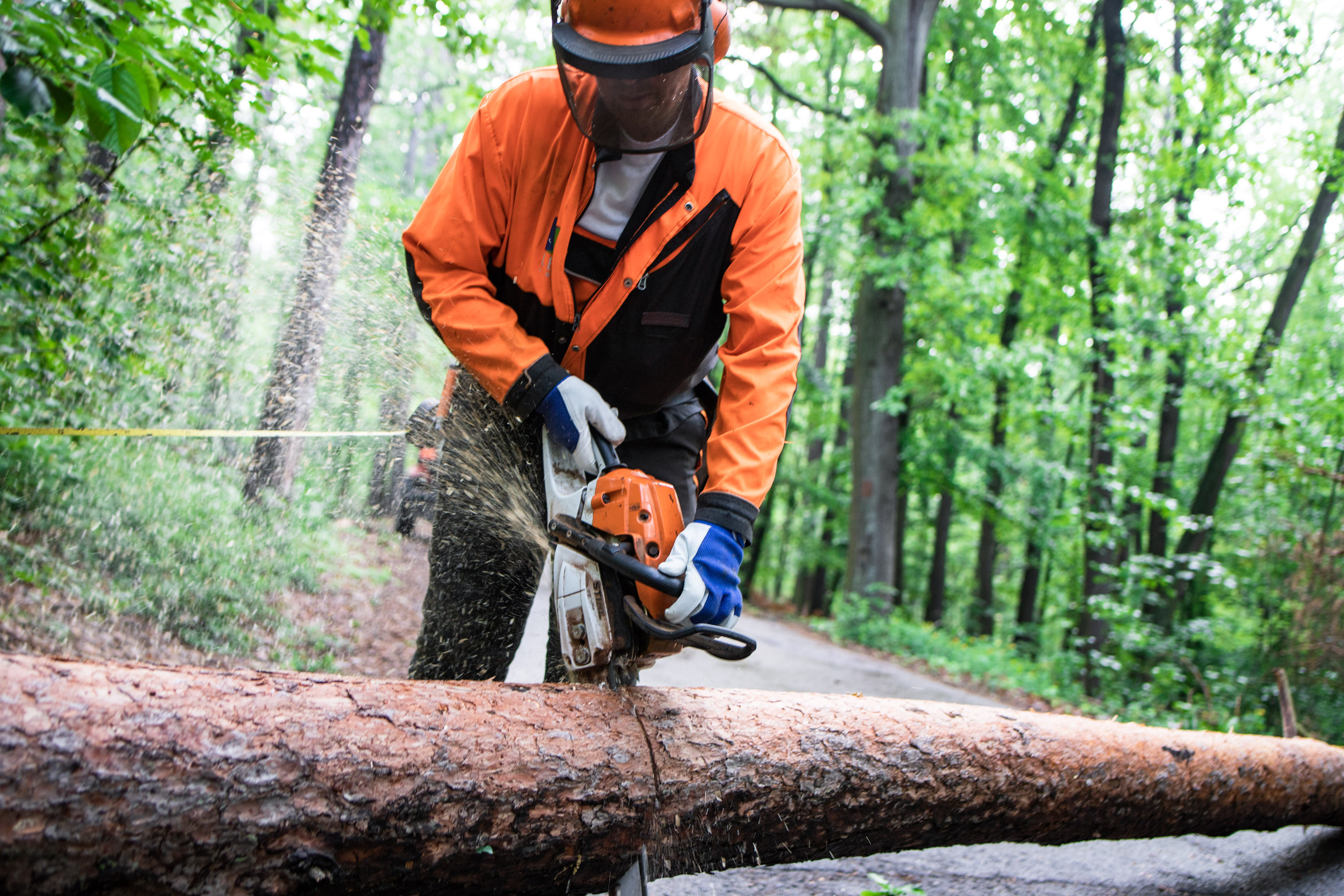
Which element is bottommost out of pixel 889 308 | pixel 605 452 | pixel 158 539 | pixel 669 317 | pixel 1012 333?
pixel 158 539

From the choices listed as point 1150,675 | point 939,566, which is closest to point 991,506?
point 939,566

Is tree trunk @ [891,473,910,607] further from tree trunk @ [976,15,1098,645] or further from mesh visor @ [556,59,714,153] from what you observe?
mesh visor @ [556,59,714,153]

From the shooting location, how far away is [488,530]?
7.82ft

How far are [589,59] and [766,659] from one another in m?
5.67

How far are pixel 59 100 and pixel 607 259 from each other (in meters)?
1.31

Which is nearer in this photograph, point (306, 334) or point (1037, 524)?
point (306, 334)

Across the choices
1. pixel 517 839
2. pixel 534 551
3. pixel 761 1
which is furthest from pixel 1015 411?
Result: pixel 517 839

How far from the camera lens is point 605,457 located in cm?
206

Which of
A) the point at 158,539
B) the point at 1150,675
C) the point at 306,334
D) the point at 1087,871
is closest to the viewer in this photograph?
the point at 1087,871

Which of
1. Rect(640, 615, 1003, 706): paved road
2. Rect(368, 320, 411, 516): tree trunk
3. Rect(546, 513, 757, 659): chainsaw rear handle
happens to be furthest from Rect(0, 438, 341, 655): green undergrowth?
Rect(546, 513, 757, 659): chainsaw rear handle

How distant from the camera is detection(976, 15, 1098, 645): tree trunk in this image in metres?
10.2

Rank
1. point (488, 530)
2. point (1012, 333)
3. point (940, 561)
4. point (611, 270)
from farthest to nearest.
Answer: point (940, 561), point (1012, 333), point (488, 530), point (611, 270)

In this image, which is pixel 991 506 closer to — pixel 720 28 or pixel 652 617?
pixel 720 28

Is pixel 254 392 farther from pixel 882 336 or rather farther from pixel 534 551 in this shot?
pixel 882 336
